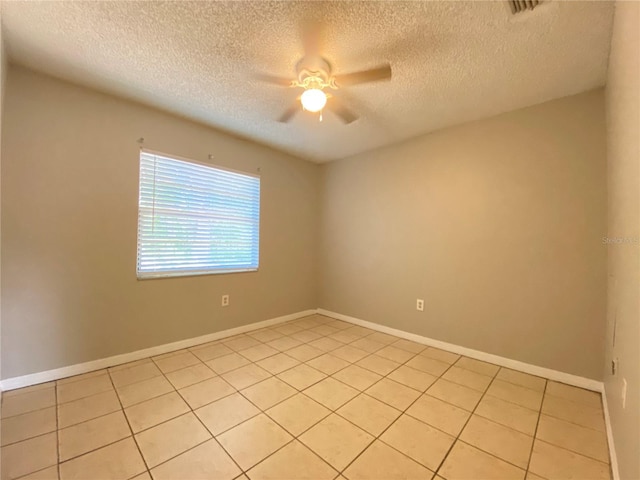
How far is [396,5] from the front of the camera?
4.44 ft

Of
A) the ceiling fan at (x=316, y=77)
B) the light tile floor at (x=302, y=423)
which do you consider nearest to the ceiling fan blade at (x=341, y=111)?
the ceiling fan at (x=316, y=77)

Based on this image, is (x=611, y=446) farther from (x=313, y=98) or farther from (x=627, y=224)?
(x=313, y=98)

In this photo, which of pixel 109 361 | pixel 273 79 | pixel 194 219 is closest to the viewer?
pixel 273 79

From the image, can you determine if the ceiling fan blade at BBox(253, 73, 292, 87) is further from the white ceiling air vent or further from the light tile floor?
the light tile floor

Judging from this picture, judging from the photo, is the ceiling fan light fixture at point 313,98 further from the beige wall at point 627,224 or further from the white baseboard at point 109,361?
the white baseboard at point 109,361

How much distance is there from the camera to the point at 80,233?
6.95ft

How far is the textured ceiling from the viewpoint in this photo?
1.41 metres

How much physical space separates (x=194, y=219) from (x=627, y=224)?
10.4ft

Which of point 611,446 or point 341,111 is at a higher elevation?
point 341,111

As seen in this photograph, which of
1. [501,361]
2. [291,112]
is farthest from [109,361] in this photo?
[501,361]

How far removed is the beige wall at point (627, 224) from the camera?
1.00m

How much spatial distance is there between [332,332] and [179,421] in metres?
1.91

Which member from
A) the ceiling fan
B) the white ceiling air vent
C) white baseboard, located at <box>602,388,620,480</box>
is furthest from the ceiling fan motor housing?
white baseboard, located at <box>602,388,620,480</box>

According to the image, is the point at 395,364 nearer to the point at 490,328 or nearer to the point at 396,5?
the point at 490,328
